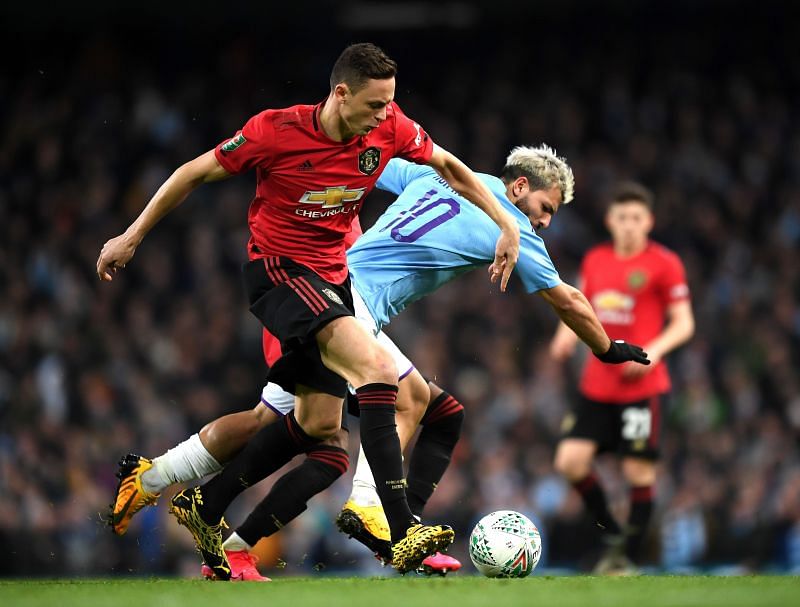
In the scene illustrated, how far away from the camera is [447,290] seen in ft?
43.7

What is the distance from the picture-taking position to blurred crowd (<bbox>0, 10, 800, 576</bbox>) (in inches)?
427

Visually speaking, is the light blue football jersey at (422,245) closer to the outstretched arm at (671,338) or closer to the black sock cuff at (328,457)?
the black sock cuff at (328,457)

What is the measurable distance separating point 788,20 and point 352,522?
40.1 ft

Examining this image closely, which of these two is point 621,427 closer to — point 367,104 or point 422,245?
point 422,245

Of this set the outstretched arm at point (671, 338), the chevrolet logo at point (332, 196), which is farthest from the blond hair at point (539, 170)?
the outstretched arm at point (671, 338)

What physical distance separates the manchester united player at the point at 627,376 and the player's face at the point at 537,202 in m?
1.89

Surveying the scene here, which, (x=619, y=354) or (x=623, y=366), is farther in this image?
(x=623, y=366)

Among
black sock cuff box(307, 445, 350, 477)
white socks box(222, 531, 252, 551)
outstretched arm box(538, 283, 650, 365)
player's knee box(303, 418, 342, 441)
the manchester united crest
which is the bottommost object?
white socks box(222, 531, 252, 551)

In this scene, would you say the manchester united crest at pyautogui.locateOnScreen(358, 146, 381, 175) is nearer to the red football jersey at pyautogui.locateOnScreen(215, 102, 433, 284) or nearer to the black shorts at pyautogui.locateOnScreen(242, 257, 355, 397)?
the red football jersey at pyautogui.locateOnScreen(215, 102, 433, 284)

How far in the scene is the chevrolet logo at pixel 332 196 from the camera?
5.40 meters

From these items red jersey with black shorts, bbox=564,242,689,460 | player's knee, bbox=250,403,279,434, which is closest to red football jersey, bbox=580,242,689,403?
red jersey with black shorts, bbox=564,242,689,460

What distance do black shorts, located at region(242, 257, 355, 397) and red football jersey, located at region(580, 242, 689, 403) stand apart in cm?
289

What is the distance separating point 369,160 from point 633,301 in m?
3.24

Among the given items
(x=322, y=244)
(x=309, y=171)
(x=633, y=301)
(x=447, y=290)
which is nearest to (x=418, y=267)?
(x=322, y=244)
